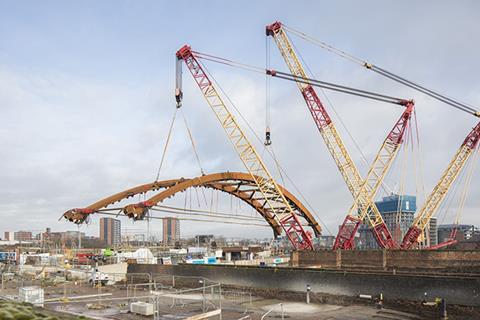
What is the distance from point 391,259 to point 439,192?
19559 mm

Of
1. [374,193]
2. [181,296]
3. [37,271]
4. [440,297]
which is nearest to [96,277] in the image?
[181,296]

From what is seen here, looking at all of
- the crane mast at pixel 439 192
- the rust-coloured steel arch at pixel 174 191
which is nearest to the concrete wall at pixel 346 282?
the rust-coloured steel arch at pixel 174 191

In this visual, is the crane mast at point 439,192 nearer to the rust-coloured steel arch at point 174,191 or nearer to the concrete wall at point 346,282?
the rust-coloured steel arch at point 174,191

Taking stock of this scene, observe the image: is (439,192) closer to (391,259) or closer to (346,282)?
(391,259)

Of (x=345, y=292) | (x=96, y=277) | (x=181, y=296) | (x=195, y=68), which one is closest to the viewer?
(x=345, y=292)

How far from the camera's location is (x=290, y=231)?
61.9m

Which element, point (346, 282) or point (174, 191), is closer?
point (346, 282)

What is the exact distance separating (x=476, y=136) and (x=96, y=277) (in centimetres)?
5198

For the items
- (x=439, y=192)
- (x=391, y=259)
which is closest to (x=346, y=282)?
(x=391, y=259)

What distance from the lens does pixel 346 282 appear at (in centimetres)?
2873

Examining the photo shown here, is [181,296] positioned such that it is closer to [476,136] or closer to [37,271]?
[37,271]

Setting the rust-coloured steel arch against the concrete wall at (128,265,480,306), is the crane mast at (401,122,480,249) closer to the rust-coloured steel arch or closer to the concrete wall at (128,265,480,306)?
the rust-coloured steel arch

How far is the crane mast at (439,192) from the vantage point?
6103 centimetres

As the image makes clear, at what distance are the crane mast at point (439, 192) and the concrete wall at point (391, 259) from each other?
14871 millimetres
